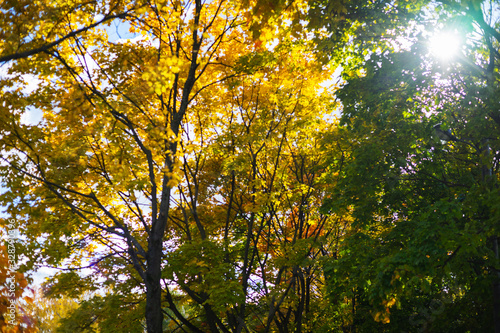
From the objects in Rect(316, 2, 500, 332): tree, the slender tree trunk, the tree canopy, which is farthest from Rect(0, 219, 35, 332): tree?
the slender tree trunk

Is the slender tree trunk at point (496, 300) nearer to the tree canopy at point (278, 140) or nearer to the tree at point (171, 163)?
the tree canopy at point (278, 140)

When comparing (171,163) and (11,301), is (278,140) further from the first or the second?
(11,301)

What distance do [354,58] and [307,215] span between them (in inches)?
244

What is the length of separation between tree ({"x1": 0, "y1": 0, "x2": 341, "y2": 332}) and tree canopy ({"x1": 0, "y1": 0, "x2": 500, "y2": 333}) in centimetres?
7

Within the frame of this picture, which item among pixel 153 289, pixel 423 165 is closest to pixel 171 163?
pixel 153 289

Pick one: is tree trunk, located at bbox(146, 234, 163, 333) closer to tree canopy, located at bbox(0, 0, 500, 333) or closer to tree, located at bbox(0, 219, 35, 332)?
tree canopy, located at bbox(0, 0, 500, 333)

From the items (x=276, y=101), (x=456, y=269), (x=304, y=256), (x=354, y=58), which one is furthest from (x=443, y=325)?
(x=276, y=101)

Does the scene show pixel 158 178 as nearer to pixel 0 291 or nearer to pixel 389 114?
pixel 0 291

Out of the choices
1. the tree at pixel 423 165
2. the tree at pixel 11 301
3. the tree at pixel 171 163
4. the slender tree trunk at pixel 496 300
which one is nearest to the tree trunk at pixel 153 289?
the tree at pixel 171 163

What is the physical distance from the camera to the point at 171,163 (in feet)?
22.3

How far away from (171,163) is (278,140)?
20.1 ft

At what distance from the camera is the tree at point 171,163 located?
714cm

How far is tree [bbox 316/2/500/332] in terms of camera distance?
6160 mm

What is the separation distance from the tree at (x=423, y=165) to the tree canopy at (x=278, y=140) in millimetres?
41
